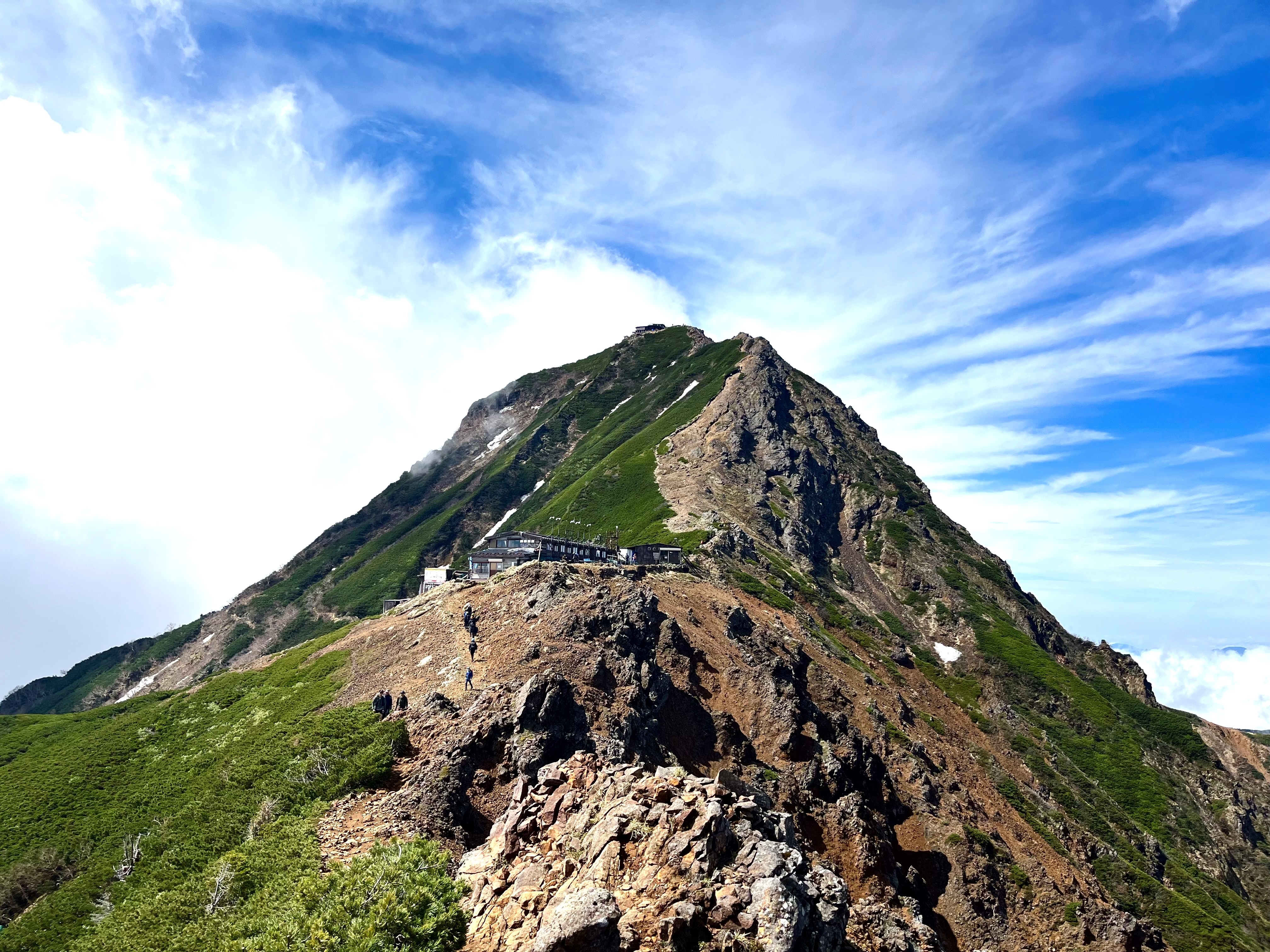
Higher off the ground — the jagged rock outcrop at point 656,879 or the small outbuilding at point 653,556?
the small outbuilding at point 653,556

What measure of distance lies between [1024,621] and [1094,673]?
19.5 m

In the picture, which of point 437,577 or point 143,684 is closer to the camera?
point 437,577

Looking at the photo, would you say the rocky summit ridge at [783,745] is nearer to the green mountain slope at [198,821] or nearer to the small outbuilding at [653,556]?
the green mountain slope at [198,821]

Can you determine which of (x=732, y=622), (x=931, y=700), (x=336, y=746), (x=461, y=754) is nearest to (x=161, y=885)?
Result: (x=336, y=746)

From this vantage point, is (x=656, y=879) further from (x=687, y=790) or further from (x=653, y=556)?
(x=653, y=556)

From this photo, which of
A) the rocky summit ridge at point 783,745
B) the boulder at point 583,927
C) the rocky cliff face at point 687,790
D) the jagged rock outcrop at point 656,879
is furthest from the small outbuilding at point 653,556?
the boulder at point 583,927

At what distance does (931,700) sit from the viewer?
120375mm

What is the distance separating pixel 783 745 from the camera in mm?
66438

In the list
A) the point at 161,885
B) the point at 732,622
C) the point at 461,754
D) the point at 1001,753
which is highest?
the point at 732,622

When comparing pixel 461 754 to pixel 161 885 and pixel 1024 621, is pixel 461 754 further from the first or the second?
pixel 1024 621

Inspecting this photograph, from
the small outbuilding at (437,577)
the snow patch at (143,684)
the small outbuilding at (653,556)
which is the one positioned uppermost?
the small outbuilding at (653,556)

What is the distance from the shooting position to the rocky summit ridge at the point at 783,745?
86.0 feet

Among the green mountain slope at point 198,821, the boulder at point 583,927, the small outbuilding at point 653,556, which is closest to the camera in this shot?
the boulder at point 583,927

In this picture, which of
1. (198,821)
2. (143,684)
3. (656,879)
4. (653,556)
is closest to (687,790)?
(656,879)
